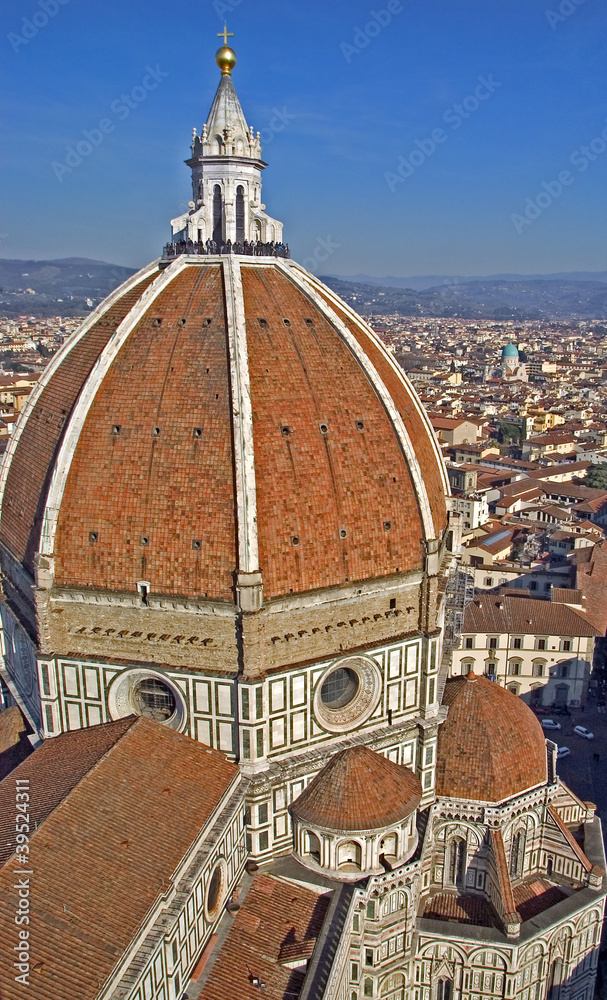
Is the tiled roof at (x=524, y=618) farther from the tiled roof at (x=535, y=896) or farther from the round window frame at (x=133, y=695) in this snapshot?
the round window frame at (x=133, y=695)

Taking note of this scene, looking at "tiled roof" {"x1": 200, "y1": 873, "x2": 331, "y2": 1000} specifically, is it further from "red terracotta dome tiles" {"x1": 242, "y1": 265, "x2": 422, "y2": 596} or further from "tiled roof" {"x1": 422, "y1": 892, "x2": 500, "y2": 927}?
"red terracotta dome tiles" {"x1": 242, "y1": 265, "x2": 422, "y2": 596}

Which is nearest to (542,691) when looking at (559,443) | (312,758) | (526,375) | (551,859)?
(551,859)

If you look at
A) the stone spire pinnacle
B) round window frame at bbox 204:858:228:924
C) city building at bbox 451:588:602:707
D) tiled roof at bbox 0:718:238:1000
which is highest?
the stone spire pinnacle

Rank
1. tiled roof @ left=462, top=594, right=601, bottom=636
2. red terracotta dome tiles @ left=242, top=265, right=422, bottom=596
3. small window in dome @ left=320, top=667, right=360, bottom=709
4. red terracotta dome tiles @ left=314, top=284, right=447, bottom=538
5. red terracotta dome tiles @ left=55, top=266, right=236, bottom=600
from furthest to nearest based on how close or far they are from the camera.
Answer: tiled roof @ left=462, top=594, right=601, bottom=636 < red terracotta dome tiles @ left=314, top=284, right=447, bottom=538 < small window in dome @ left=320, top=667, right=360, bottom=709 < red terracotta dome tiles @ left=242, top=265, right=422, bottom=596 < red terracotta dome tiles @ left=55, top=266, right=236, bottom=600

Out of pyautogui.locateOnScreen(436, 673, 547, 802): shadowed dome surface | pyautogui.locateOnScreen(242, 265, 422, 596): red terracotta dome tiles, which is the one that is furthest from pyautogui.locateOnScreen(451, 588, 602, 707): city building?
pyautogui.locateOnScreen(242, 265, 422, 596): red terracotta dome tiles

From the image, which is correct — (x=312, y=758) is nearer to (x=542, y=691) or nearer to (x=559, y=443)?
(x=542, y=691)

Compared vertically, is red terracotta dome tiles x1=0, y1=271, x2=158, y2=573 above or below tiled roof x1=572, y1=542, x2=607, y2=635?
above

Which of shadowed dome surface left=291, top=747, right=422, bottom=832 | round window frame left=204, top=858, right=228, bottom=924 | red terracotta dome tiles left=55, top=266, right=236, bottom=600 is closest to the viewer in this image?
round window frame left=204, top=858, right=228, bottom=924

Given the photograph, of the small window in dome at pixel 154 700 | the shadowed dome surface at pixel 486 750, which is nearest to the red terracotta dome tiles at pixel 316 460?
the small window in dome at pixel 154 700
